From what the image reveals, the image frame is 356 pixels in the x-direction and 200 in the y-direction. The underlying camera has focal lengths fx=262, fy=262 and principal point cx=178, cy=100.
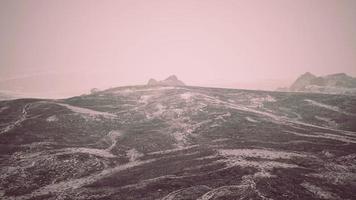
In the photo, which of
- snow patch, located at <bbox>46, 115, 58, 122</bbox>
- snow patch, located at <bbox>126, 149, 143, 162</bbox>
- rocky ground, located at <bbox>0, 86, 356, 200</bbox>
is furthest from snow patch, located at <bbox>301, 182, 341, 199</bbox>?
snow patch, located at <bbox>46, 115, 58, 122</bbox>

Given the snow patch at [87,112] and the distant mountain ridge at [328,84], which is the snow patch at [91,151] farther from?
the distant mountain ridge at [328,84]

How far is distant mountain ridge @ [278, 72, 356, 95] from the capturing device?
10386 centimetres

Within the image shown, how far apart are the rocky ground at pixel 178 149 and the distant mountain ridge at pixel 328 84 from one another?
1415 inches

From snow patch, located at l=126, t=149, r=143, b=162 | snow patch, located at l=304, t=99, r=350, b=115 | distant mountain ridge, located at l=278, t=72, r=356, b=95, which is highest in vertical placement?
distant mountain ridge, located at l=278, t=72, r=356, b=95

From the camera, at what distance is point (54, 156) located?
3928 centimetres

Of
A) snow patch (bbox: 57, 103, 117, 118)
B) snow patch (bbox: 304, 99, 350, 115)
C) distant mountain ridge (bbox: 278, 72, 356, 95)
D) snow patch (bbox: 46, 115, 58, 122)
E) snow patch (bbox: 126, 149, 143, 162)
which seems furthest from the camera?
distant mountain ridge (bbox: 278, 72, 356, 95)

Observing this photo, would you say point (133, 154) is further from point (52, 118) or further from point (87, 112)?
point (87, 112)

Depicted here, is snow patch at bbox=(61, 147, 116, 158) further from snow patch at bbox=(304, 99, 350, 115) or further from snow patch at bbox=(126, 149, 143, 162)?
snow patch at bbox=(304, 99, 350, 115)

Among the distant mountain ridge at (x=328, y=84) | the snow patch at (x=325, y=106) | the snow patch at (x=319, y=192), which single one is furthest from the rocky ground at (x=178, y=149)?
the distant mountain ridge at (x=328, y=84)

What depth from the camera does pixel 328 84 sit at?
11669 centimetres

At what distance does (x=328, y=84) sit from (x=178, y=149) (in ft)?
328

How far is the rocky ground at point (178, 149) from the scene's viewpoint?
2908 centimetres

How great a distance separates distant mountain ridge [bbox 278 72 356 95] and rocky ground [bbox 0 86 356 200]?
35.9m

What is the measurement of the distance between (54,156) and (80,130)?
13932 millimetres
